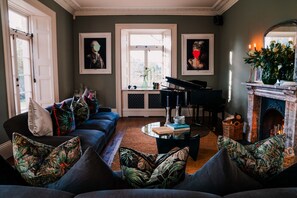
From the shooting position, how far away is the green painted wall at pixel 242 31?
3.63 meters

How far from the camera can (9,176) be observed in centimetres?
117

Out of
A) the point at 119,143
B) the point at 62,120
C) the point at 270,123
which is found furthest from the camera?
the point at 119,143

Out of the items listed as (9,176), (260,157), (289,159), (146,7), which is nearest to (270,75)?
(289,159)

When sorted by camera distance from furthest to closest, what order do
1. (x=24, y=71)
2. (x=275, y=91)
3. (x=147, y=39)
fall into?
(x=147, y=39) < (x=24, y=71) < (x=275, y=91)

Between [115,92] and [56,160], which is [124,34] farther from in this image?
[56,160]

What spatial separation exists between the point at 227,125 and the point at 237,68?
1515mm

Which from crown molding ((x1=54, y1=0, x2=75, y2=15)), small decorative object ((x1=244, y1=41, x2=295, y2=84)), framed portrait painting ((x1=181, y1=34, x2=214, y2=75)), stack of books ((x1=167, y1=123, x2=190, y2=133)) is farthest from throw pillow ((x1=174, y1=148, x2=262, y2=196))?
framed portrait painting ((x1=181, y1=34, x2=214, y2=75))

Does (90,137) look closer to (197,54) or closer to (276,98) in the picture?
(276,98)

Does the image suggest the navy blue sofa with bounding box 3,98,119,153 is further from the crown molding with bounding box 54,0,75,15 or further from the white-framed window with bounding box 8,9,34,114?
the crown molding with bounding box 54,0,75,15

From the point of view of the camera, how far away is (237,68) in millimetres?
5184

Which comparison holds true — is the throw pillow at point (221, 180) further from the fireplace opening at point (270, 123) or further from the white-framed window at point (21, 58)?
the white-framed window at point (21, 58)

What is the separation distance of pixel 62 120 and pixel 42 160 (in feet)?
5.88

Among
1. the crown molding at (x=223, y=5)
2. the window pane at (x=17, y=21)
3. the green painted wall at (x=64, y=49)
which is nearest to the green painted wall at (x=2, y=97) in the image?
the window pane at (x=17, y=21)

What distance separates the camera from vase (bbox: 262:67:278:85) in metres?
3.40
